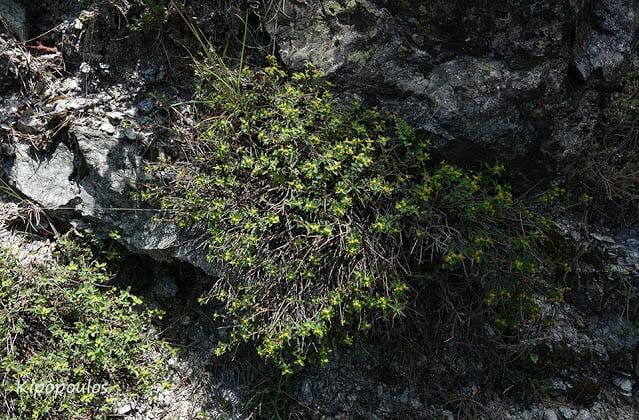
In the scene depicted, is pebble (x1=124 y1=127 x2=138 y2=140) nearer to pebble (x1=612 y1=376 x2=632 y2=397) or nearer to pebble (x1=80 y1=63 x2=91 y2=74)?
pebble (x1=80 y1=63 x2=91 y2=74)

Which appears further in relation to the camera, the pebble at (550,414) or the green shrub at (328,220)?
the pebble at (550,414)

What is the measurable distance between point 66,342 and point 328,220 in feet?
5.50

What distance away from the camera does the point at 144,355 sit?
11.3 ft

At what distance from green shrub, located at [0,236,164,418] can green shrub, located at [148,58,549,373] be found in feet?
2.05

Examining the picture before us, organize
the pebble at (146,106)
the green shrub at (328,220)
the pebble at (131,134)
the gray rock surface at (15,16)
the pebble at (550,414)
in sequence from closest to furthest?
the green shrub at (328,220) → the pebble at (550,414) → the pebble at (131,134) → the pebble at (146,106) → the gray rock surface at (15,16)

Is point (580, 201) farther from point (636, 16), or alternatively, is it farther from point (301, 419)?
point (301, 419)

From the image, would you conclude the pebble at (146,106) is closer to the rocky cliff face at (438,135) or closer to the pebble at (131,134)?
the rocky cliff face at (438,135)

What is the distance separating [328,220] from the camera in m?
3.05

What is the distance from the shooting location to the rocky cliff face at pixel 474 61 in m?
3.26

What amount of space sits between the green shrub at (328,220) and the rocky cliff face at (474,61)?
0.19 meters

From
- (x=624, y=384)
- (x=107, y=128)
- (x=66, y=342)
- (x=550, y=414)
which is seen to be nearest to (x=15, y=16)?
(x=107, y=128)

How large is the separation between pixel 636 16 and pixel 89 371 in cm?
406

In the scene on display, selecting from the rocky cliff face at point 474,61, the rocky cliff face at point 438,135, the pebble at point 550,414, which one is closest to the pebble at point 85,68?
the rocky cliff face at point 438,135

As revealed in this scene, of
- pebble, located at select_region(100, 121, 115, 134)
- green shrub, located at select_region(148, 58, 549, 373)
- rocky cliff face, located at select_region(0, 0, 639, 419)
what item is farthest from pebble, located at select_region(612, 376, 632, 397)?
pebble, located at select_region(100, 121, 115, 134)
